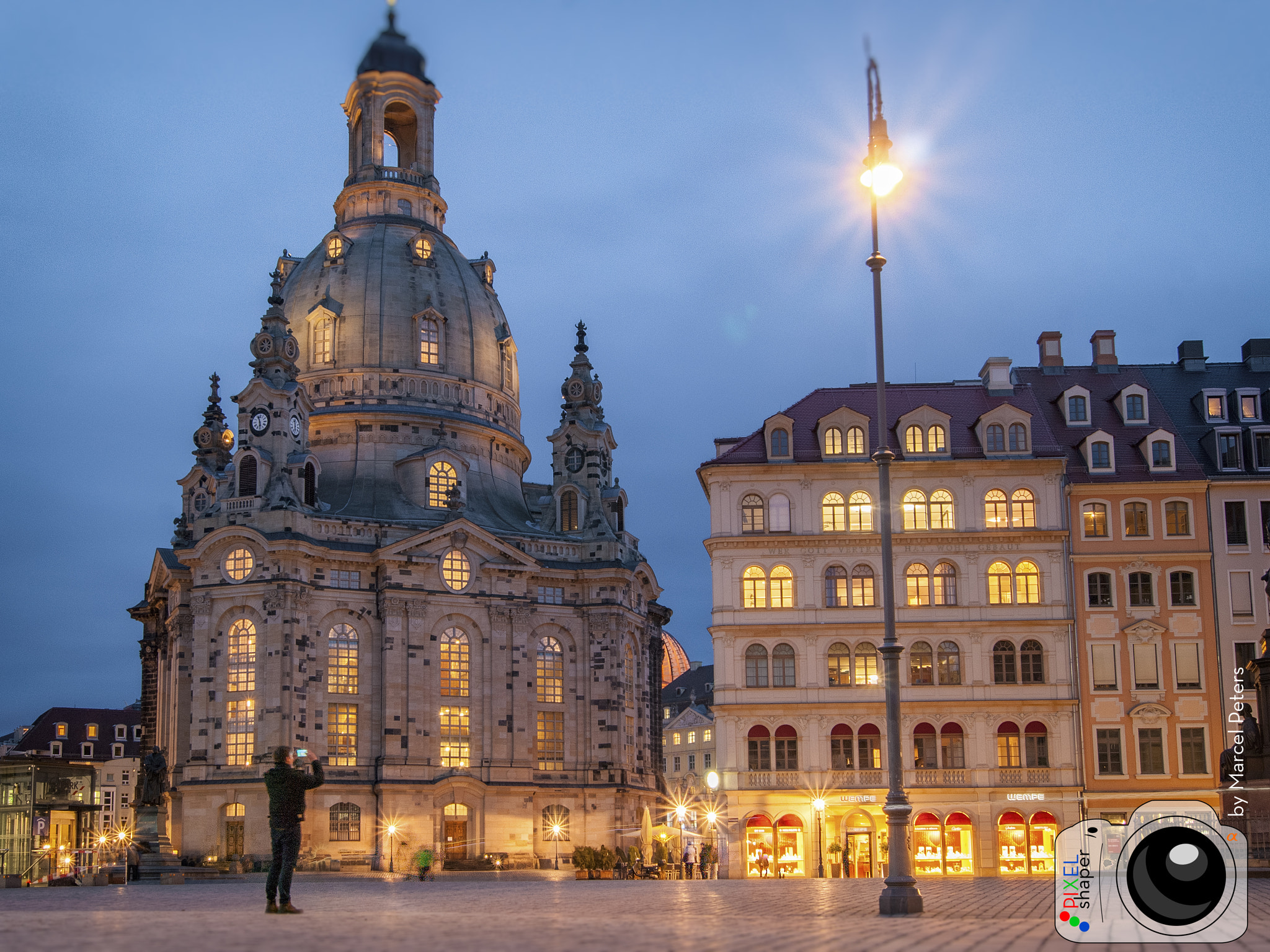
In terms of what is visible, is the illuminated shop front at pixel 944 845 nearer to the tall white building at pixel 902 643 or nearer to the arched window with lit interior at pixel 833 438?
the tall white building at pixel 902 643

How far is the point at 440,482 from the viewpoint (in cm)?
8712

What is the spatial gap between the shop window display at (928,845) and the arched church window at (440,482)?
116 feet

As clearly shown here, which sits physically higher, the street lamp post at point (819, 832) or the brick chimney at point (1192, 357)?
the brick chimney at point (1192, 357)

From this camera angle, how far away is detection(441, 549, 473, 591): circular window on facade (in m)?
83.1

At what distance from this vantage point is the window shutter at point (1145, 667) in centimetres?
6250

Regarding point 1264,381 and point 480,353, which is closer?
point 1264,381

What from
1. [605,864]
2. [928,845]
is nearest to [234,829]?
[605,864]

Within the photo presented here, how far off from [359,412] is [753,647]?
34587 millimetres

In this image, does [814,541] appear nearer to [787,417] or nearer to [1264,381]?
[787,417]

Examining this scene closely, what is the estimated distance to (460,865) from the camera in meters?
77.9

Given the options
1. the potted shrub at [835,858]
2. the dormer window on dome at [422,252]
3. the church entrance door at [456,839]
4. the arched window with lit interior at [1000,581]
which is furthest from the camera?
the dormer window on dome at [422,252]

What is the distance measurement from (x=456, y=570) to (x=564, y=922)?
63.9m

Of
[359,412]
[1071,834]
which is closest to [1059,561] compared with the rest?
[359,412]

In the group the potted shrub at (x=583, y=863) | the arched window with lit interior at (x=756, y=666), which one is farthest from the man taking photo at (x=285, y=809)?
the potted shrub at (x=583, y=863)
